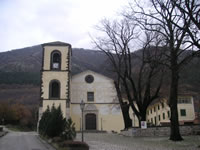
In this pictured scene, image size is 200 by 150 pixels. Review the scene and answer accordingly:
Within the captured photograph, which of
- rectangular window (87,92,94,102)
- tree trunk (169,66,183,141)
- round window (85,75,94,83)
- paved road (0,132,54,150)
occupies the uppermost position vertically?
round window (85,75,94,83)

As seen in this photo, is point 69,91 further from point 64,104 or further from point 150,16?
point 150,16

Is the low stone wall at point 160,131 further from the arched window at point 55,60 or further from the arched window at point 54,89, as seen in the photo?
the arched window at point 55,60

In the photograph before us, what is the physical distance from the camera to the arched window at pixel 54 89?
34362 mm

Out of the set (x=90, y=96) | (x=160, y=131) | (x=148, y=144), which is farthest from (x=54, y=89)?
(x=148, y=144)

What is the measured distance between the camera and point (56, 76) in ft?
114

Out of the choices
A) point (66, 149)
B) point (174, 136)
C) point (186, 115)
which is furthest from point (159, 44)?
point (186, 115)

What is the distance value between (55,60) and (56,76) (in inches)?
97.6

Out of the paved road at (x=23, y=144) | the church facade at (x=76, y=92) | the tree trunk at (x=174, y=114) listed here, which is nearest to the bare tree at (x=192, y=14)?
the tree trunk at (x=174, y=114)

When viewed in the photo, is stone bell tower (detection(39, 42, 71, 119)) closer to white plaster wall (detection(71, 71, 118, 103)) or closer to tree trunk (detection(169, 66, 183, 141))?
white plaster wall (detection(71, 71, 118, 103))

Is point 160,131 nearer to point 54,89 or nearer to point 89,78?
point 54,89

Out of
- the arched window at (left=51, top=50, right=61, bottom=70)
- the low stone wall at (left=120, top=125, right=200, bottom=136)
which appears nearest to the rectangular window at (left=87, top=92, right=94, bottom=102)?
the arched window at (left=51, top=50, right=61, bottom=70)

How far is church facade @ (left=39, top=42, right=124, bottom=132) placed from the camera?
113 feet

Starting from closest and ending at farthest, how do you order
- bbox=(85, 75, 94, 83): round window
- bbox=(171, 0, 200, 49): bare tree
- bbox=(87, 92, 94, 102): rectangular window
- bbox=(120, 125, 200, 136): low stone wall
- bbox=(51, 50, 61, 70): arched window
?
bbox=(171, 0, 200, 49): bare tree < bbox=(120, 125, 200, 136): low stone wall < bbox=(51, 50, 61, 70): arched window < bbox=(87, 92, 94, 102): rectangular window < bbox=(85, 75, 94, 83): round window

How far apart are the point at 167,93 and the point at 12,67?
301 ft
